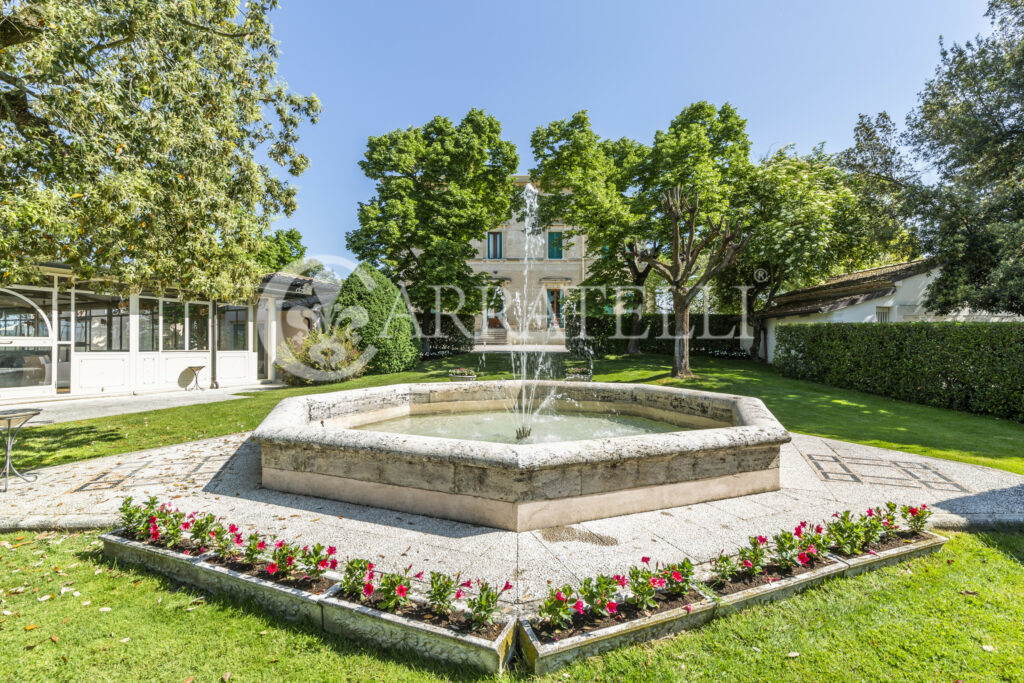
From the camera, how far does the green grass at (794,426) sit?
19.6ft

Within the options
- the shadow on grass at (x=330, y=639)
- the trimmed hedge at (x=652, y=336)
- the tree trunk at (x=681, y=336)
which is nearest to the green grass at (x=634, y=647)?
the shadow on grass at (x=330, y=639)

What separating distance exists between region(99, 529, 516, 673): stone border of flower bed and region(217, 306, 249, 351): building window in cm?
1343

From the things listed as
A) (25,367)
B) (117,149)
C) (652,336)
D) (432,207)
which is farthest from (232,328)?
(652,336)

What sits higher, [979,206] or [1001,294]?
[979,206]

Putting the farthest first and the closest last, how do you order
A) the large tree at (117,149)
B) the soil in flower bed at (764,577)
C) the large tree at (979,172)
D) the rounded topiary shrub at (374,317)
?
the rounded topiary shrub at (374,317), the large tree at (979,172), the large tree at (117,149), the soil in flower bed at (764,577)

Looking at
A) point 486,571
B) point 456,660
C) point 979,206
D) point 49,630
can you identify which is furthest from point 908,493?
point 979,206

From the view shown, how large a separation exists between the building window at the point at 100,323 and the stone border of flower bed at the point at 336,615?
38.5 ft

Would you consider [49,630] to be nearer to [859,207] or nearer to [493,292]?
[493,292]

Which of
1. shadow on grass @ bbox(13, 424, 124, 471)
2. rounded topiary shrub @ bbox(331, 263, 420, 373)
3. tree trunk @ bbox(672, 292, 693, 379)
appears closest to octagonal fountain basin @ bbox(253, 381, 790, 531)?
shadow on grass @ bbox(13, 424, 124, 471)

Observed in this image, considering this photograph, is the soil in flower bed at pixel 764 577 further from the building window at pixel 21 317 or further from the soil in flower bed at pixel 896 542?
the building window at pixel 21 317

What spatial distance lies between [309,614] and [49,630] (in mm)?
1396

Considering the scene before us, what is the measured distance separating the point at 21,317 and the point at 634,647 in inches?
582

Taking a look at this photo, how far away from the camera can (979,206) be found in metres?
13.2

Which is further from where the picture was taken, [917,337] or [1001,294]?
[1001,294]
